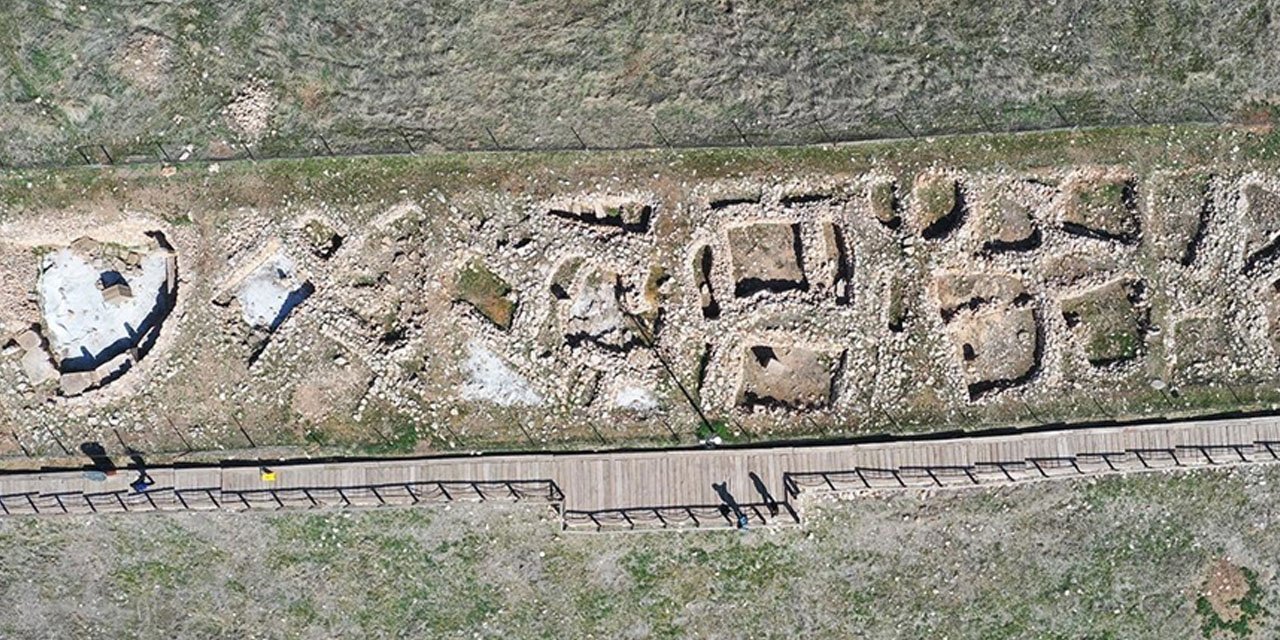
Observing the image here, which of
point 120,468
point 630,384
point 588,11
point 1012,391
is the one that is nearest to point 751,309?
point 630,384

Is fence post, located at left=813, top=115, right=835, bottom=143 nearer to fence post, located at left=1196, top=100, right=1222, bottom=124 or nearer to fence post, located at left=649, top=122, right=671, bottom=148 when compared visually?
fence post, located at left=649, top=122, right=671, bottom=148

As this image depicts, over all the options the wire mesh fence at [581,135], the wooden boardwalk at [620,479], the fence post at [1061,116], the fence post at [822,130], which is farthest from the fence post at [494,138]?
the fence post at [1061,116]

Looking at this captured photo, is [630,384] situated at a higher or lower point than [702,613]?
higher

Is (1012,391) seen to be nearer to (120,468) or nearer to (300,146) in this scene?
(300,146)

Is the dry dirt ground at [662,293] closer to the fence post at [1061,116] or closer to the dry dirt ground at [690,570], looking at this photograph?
the fence post at [1061,116]

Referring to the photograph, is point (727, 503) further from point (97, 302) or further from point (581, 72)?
point (97, 302)

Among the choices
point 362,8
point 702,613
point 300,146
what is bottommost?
point 702,613
